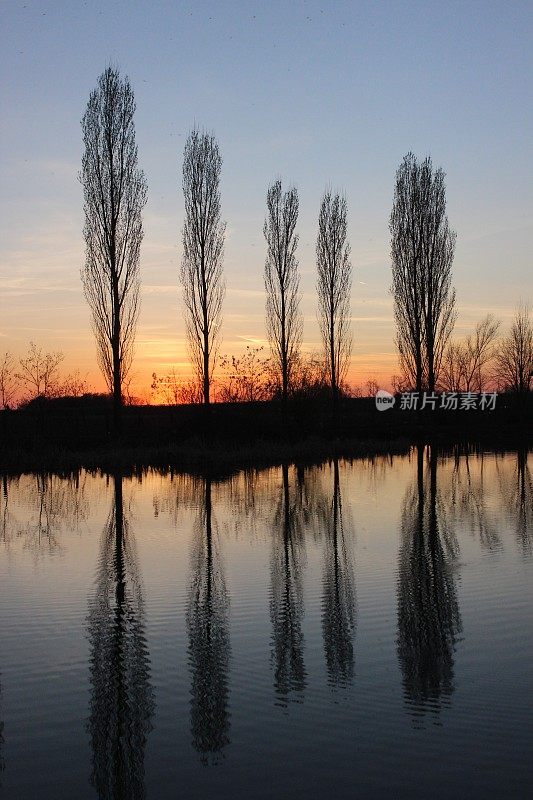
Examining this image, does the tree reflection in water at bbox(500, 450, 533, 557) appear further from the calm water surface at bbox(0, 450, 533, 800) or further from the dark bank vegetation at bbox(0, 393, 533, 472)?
the dark bank vegetation at bbox(0, 393, 533, 472)

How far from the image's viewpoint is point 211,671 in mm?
4457

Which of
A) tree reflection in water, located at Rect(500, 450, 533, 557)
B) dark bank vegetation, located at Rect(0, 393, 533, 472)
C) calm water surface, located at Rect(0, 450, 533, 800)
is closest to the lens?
Result: calm water surface, located at Rect(0, 450, 533, 800)

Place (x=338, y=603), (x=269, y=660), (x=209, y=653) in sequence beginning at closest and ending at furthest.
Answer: (x=269, y=660), (x=209, y=653), (x=338, y=603)

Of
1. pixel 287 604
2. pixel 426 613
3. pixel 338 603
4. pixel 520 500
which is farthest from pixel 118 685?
pixel 520 500

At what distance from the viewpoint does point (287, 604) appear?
19.9ft

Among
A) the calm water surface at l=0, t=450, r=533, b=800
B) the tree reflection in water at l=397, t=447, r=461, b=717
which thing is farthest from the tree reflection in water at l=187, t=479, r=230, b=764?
the tree reflection in water at l=397, t=447, r=461, b=717

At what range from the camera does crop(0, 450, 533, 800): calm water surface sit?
3260 millimetres

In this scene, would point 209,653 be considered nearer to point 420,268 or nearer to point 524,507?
point 524,507

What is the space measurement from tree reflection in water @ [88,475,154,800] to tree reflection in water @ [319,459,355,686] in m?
1.06

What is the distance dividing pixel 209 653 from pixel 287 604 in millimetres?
1357

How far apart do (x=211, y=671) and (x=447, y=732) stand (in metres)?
1.43

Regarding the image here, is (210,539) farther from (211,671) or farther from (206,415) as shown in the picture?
(206,415)

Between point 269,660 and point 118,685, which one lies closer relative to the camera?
point 118,685

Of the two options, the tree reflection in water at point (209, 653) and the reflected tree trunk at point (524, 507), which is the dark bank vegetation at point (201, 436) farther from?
the tree reflection in water at point (209, 653)
